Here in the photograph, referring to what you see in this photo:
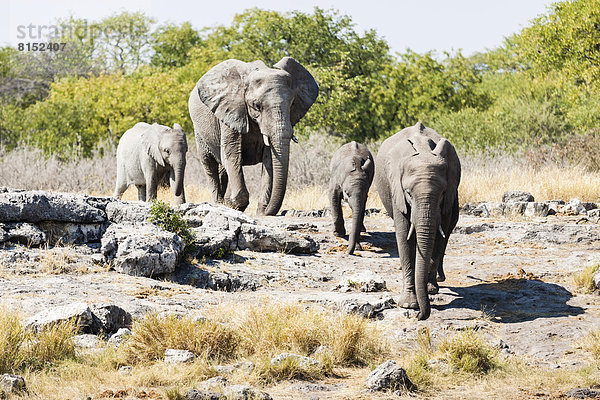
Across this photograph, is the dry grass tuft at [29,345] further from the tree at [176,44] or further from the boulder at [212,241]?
the tree at [176,44]

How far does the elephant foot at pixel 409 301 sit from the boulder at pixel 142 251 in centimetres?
276

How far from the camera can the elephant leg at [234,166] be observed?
13375mm

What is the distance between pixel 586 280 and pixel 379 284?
2.38 metres

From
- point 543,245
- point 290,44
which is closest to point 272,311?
point 543,245

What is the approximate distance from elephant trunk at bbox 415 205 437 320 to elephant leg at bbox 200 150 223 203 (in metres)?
7.68

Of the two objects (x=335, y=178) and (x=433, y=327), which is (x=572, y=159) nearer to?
(x=335, y=178)

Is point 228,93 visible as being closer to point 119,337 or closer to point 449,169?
point 449,169

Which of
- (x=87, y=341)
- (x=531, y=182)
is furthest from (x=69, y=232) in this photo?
(x=531, y=182)

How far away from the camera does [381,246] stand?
39.6 feet

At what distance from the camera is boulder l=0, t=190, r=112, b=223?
9.62 meters

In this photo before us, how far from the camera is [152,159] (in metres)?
15.7

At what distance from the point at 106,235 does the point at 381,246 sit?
4.34m

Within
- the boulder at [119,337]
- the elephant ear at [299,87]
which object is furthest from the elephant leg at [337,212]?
the boulder at [119,337]

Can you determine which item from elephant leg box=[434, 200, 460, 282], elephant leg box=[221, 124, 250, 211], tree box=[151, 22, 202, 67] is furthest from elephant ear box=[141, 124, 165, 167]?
tree box=[151, 22, 202, 67]
